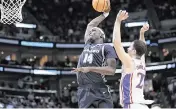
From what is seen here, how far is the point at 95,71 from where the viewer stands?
16.5 feet

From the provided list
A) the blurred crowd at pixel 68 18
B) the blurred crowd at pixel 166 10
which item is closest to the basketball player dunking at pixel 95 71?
the blurred crowd at pixel 68 18

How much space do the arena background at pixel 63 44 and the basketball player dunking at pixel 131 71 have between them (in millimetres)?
18754

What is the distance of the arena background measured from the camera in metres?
25.6

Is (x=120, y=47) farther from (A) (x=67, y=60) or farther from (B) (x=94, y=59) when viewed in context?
(A) (x=67, y=60)

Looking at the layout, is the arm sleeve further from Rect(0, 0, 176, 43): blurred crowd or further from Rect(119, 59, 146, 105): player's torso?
Rect(0, 0, 176, 43): blurred crowd

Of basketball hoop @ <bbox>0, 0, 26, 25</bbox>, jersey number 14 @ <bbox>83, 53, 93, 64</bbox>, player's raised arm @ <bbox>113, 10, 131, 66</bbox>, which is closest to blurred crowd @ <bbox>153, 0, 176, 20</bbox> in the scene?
basketball hoop @ <bbox>0, 0, 26, 25</bbox>

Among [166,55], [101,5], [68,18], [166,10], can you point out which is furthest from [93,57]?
[68,18]

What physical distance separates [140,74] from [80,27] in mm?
23636

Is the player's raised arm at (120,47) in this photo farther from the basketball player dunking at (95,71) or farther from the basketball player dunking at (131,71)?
the basketball player dunking at (95,71)

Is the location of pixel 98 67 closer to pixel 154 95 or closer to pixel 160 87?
pixel 154 95

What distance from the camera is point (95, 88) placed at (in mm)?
5156

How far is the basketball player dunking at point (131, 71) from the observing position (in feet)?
16.4

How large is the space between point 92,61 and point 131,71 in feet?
1.76

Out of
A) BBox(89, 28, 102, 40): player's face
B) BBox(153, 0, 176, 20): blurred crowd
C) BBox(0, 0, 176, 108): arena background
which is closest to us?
BBox(89, 28, 102, 40): player's face
